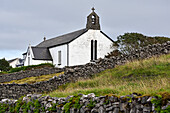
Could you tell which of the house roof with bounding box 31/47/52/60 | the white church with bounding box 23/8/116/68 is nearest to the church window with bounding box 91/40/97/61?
the white church with bounding box 23/8/116/68

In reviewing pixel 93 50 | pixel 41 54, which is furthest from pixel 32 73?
pixel 41 54

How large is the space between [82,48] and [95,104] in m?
34.2

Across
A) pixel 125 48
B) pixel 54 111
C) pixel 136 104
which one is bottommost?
pixel 54 111

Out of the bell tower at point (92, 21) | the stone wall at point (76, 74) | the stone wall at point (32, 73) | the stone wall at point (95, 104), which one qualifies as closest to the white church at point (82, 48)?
the bell tower at point (92, 21)

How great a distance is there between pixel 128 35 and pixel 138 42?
5.20 feet

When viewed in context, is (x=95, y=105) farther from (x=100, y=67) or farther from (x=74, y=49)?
(x=74, y=49)

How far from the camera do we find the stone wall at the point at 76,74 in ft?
52.8

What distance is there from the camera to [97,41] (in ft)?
137

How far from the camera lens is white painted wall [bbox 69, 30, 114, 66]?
40.1 m

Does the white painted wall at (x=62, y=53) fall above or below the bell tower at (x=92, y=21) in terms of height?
below

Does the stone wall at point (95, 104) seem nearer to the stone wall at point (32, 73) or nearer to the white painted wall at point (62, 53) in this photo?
the stone wall at point (32, 73)

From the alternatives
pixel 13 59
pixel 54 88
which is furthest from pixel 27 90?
pixel 13 59

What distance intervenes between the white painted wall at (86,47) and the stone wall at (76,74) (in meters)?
21.1

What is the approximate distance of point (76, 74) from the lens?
1789cm
